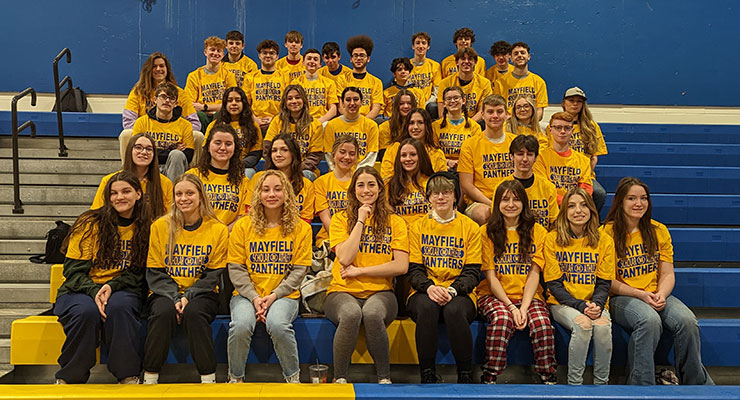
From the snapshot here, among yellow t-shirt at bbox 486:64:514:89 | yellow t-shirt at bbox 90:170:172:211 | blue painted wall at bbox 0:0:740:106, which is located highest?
blue painted wall at bbox 0:0:740:106

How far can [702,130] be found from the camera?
687 cm

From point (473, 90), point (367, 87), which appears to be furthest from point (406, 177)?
point (367, 87)

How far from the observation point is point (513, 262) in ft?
12.1

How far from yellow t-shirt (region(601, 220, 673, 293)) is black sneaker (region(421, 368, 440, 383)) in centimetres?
123

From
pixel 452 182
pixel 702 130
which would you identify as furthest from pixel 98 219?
pixel 702 130

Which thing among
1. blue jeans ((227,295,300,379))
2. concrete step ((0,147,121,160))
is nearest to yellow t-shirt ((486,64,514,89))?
concrete step ((0,147,121,160))

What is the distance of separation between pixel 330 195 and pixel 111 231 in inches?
54.8

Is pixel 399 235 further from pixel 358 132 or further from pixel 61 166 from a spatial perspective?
pixel 61 166

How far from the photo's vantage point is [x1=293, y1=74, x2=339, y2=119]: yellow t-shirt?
610 centimetres

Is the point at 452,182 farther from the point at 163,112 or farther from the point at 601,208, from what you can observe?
the point at 163,112

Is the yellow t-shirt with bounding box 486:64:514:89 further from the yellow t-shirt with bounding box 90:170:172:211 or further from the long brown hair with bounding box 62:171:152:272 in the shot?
the long brown hair with bounding box 62:171:152:272

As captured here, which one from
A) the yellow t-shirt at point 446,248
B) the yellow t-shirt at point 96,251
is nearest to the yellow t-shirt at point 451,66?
the yellow t-shirt at point 446,248

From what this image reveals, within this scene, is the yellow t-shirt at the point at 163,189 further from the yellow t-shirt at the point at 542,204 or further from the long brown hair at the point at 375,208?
the yellow t-shirt at the point at 542,204

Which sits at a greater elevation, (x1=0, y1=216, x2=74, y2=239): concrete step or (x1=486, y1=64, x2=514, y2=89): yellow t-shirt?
(x1=486, y1=64, x2=514, y2=89): yellow t-shirt
